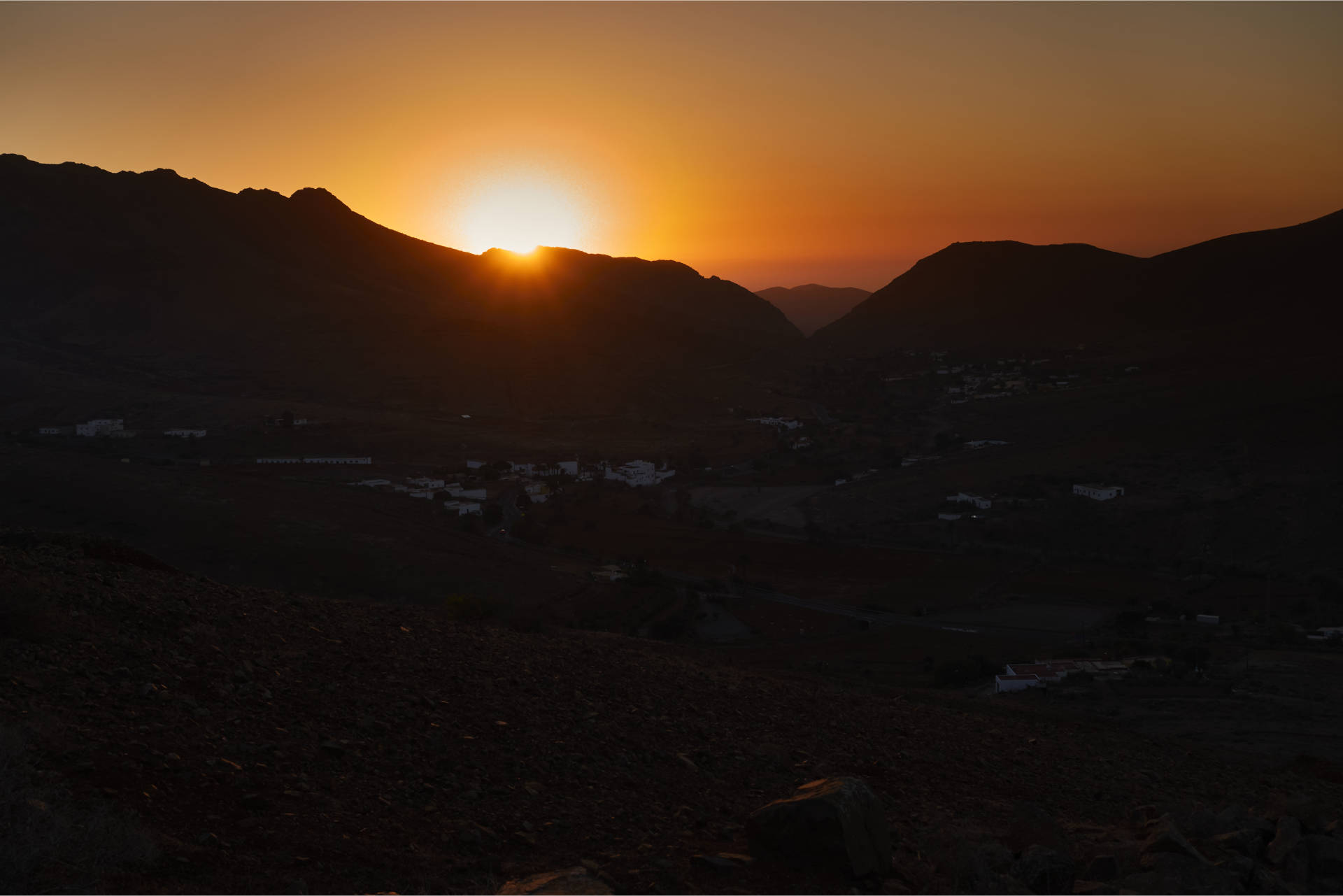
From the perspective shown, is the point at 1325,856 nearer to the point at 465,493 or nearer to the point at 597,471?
the point at 465,493

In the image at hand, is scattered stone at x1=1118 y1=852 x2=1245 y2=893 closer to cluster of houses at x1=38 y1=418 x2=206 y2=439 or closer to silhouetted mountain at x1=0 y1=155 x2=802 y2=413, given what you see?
cluster of houses at x1=38 y1=418 x2=206 y2=439

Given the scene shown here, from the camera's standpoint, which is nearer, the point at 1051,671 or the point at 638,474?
the point at 1051,671

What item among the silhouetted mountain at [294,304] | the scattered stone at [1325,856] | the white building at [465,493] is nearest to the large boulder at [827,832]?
the scattered stone at [1325,856]

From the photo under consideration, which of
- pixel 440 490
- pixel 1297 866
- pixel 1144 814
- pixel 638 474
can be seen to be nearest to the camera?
pixel 1297 866

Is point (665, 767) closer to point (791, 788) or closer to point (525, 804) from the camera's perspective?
point (791, 788)

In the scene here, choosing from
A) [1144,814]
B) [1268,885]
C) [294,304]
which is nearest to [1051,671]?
[1144,814]

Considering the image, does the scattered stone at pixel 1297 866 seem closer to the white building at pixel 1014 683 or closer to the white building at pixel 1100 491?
the white building at pixel 1014 683
